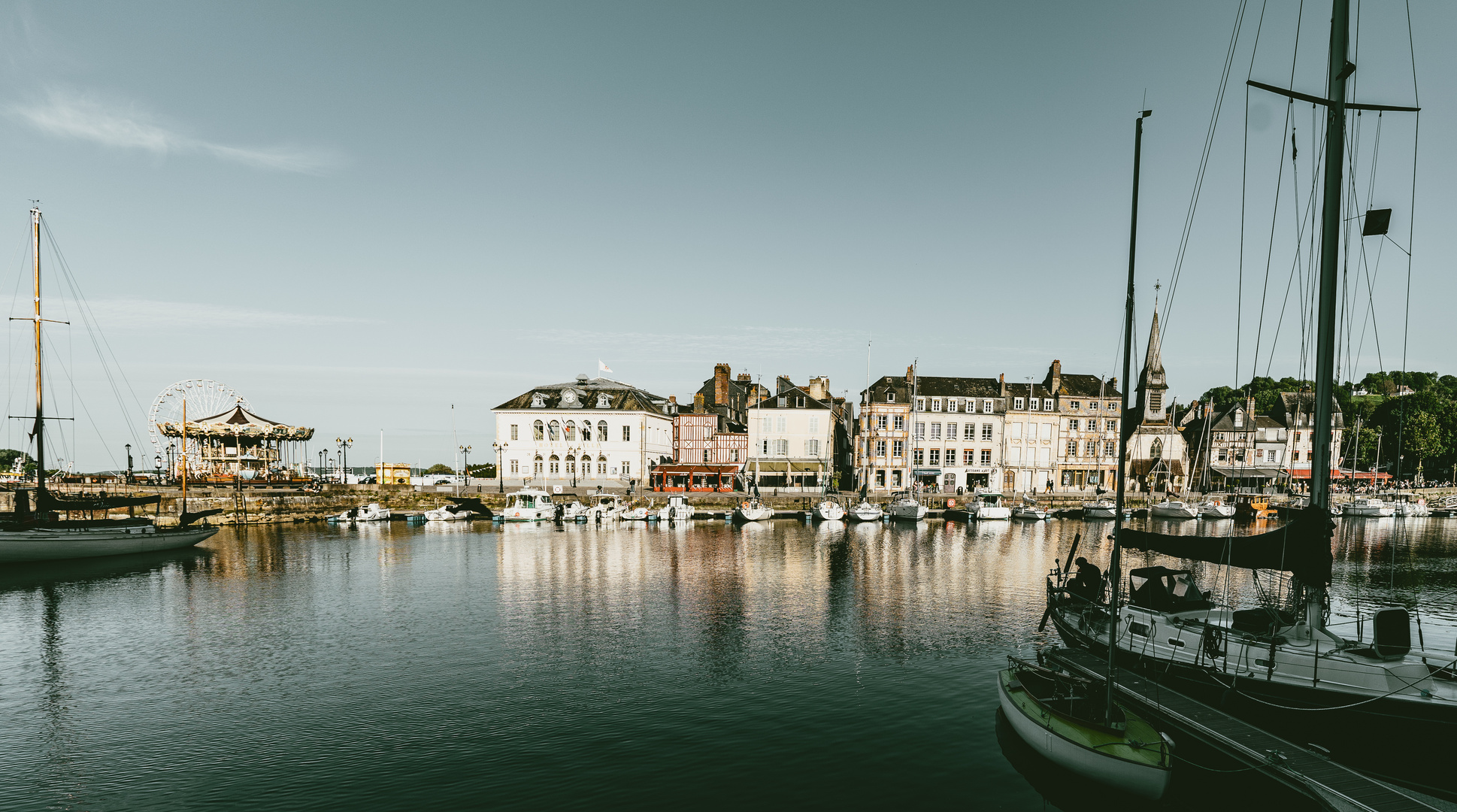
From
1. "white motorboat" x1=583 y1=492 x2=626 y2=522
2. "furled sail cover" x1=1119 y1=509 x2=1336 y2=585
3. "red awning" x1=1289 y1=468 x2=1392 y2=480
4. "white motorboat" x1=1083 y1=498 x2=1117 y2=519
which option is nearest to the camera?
"furled sail cover" x1=1119 y1=509 x2=1336 y2=585

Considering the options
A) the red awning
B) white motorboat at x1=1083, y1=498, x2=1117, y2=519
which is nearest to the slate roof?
white motorboat at x1=1083, y1=498, x2=1117, y2=519

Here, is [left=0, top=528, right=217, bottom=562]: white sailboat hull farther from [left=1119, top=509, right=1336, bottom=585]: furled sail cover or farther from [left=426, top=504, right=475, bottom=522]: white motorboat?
[left=1119, top=509, right=1336, bottom=585]: furled sail cover

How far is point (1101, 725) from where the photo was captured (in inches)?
579

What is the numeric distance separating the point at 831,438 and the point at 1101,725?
3021 inches

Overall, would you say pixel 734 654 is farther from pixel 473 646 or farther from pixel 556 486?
pixel 556 486

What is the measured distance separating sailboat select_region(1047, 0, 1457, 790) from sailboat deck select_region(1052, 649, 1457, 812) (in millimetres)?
652

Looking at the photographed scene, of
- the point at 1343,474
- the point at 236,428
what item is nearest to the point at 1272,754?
the point at 236,428

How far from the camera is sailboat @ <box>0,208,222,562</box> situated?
48656 mm

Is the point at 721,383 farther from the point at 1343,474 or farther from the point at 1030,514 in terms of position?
the point at 1343,474

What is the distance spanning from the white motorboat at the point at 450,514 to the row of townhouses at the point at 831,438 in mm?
10510

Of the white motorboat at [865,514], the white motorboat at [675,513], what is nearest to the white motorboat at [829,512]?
the white motorboat at [865,514]

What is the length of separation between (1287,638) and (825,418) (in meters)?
70.8

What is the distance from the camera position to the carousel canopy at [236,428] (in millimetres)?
89562

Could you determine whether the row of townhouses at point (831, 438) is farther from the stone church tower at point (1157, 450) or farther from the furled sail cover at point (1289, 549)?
the furled sail cover at point (1289, 549)
